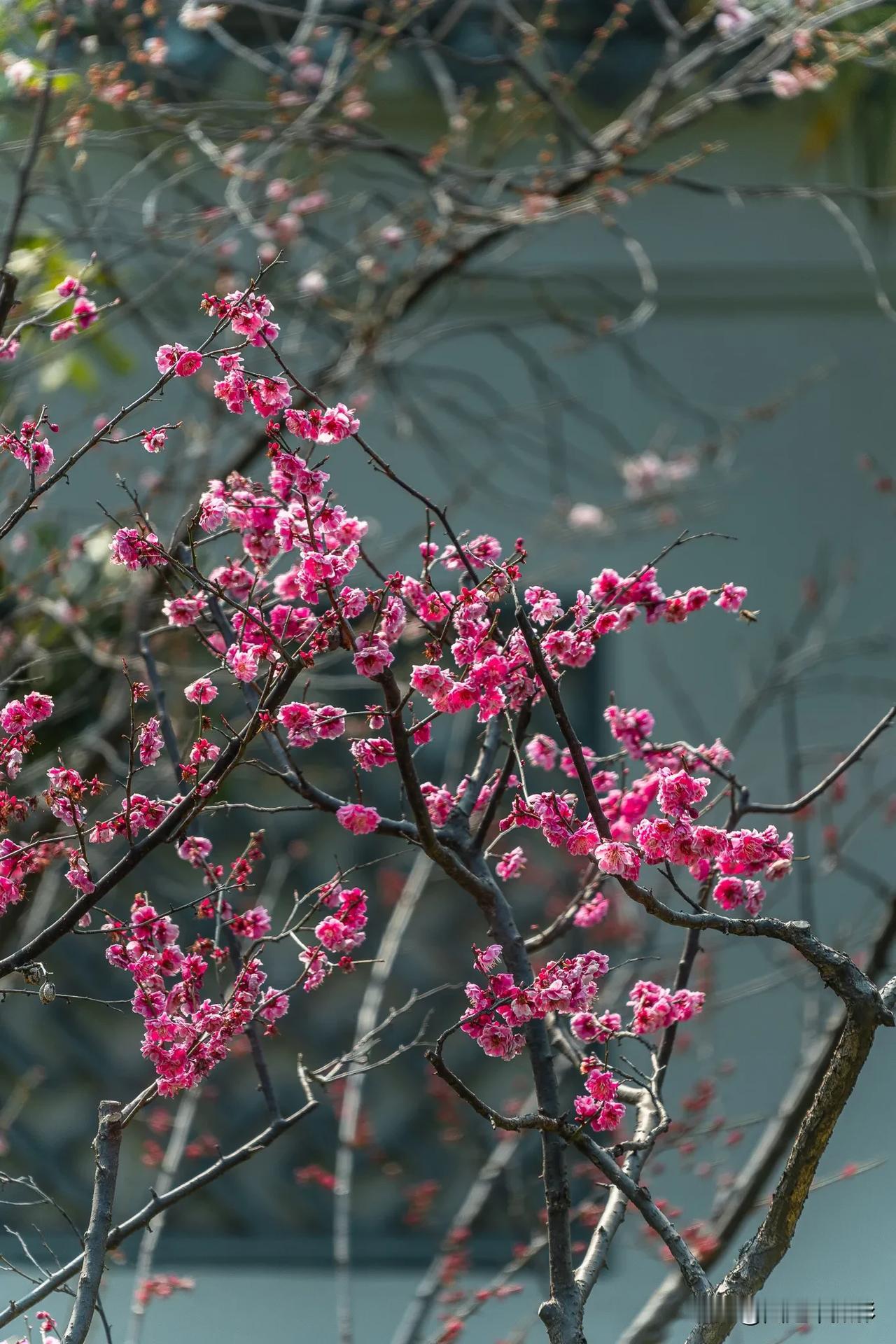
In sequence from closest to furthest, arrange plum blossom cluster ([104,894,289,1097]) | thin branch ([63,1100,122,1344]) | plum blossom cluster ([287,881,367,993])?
thin branch ([63,1100,122,1344]) → plum blossom cluster ([104,894,289,1097]) → plum blossom cluster ([287,881,367,993])

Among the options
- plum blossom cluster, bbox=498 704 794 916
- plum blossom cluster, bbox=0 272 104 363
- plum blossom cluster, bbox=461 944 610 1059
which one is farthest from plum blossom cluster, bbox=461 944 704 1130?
plum blossom cluster, bbox=0 272 104 363

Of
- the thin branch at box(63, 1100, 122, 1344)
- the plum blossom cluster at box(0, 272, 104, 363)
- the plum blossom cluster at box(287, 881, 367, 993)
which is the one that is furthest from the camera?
the plum blossom cluster at box(0, 272, 104, 363)

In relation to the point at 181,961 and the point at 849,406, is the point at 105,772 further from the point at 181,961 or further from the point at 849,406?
the point at 849,406

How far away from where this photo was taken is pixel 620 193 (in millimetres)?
3000

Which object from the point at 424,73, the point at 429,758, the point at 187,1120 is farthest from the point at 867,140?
the point at 187,1120

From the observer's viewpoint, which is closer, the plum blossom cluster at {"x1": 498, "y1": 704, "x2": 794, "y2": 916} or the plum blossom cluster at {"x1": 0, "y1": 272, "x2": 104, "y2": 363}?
the plum blossom cluster at {"x1": 498, "y1": 704, "x2": 794, "y2": 916}

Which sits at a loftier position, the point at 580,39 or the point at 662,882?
the point at 580,39

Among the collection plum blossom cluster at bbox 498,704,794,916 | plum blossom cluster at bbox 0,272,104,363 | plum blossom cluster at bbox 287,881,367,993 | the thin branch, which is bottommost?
the thin branch

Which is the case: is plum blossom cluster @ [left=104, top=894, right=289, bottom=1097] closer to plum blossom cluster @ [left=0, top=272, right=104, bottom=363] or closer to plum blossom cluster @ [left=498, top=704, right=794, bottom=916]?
plum blossom cluster @ [left=498, top=704, right=794, bottom=916]

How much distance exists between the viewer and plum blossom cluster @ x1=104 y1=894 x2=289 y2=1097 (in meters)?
1.45

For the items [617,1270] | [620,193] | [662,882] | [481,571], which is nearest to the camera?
[481,571]

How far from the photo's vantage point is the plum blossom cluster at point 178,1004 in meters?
1.45

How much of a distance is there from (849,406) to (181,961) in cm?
340

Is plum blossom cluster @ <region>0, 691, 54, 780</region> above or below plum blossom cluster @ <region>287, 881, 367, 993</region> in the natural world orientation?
above
